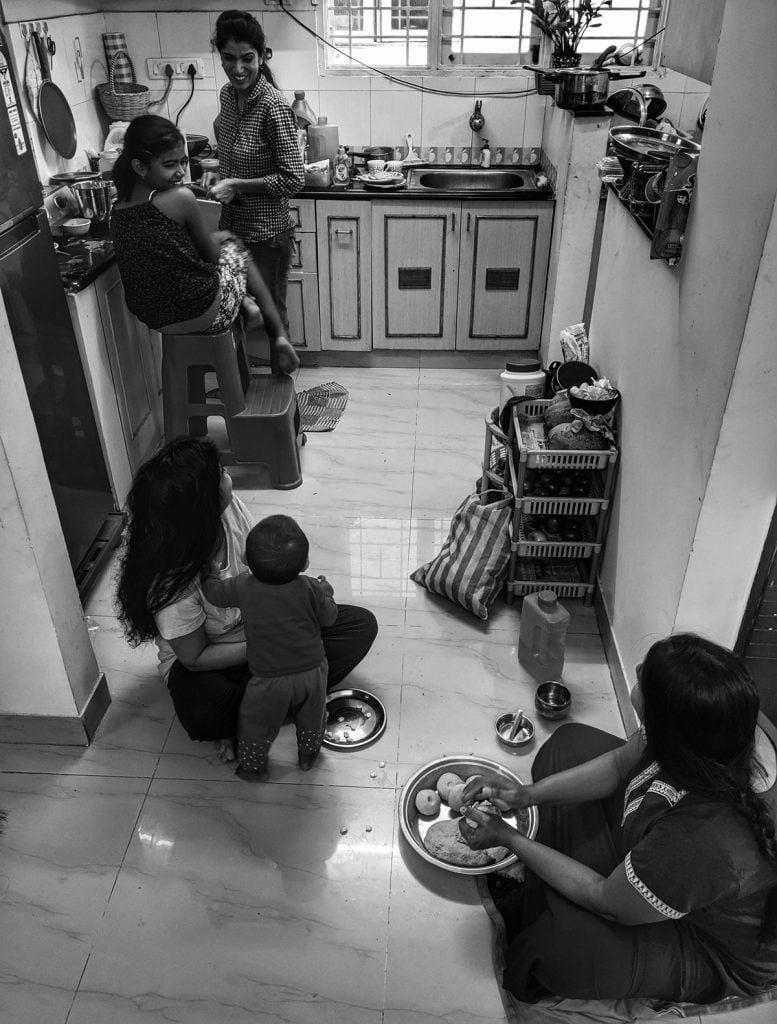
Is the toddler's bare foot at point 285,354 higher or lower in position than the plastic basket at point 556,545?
higher

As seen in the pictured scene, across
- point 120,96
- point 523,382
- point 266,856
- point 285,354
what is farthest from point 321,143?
point 266,856

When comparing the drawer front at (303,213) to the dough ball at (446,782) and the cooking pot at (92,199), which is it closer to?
the cooking pot at (92,199)

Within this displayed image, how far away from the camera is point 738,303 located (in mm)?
1469

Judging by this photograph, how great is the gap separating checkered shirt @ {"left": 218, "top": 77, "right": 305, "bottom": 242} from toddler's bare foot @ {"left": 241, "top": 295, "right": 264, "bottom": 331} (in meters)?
0.31

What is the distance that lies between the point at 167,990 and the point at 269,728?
0.57 m

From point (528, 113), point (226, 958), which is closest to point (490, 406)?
point (528, 113)

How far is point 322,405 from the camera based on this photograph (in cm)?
383

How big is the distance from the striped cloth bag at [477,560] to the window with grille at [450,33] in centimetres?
261

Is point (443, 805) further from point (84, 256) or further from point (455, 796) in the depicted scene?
point (84, 256)

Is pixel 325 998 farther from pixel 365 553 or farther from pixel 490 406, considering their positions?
pixel 490 406

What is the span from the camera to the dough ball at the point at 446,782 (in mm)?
1897

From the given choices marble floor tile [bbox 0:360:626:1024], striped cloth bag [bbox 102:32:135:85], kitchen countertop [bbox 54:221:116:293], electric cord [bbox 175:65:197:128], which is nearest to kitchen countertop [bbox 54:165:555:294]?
kitchen countertop [bbox 54:221:116:293]

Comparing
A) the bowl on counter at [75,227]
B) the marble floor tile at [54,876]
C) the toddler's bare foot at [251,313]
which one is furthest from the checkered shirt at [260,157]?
the marble floor tile at [54,876]

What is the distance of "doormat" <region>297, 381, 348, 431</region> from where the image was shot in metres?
3.67
